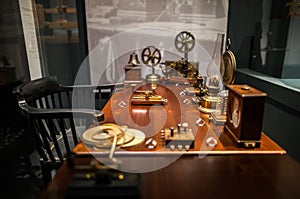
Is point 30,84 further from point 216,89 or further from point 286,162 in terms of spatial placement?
point 286,162

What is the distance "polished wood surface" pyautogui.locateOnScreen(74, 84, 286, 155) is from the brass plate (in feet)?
0.82

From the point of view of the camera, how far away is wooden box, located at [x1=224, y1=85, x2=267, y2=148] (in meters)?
0.95

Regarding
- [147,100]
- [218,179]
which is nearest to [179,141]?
[218,179]

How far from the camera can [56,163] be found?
1374mm

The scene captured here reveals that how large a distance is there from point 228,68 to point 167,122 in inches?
18.1

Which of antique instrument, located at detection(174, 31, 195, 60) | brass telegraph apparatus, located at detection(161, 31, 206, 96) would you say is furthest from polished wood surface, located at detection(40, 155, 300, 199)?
antique instrument, located at detection(174, 31, 195, 60)

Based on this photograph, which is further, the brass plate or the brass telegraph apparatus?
the brass telegraph apparatus

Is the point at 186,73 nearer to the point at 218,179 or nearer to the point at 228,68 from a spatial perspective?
the point at 228,68

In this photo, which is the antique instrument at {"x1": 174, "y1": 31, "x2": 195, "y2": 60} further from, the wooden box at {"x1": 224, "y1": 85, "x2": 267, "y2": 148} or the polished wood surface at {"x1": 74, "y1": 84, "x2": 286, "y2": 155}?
the wooden box at {"x1": 224, "y1": 85, "x2": 267, "y2": 148}

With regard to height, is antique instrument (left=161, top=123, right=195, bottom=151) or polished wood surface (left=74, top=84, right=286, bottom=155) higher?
antique instrument (left=161, top=123, right=195, bottom=151)

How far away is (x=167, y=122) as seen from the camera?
4.20 feet

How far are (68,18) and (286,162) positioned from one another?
9.40 feet

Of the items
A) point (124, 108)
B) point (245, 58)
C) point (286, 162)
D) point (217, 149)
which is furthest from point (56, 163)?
point (245, 58)

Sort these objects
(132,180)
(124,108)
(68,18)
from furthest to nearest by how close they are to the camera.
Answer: (68,18) → (124,108) → (132,180)
